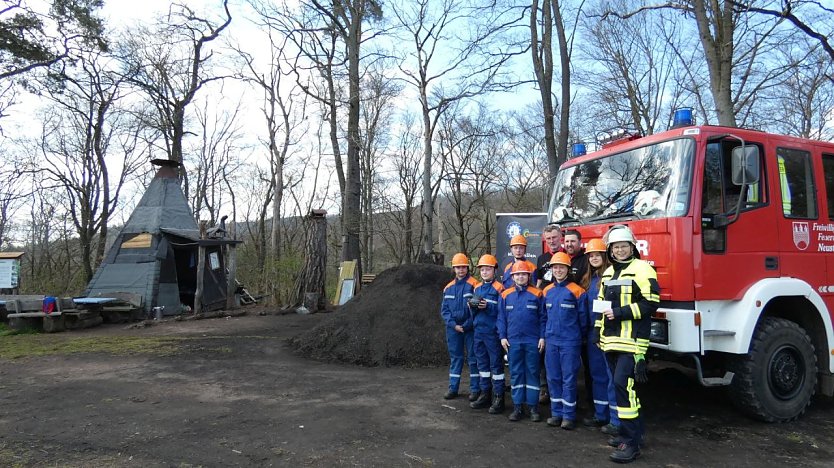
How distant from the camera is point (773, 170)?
5027mm

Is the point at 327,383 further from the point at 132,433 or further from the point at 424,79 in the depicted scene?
the point at 424,79

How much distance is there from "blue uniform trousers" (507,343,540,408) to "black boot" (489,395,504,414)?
24cm

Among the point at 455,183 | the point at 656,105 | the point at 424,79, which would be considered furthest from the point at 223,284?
the point at 656,105

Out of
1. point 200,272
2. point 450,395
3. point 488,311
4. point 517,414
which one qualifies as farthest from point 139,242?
point 517,414

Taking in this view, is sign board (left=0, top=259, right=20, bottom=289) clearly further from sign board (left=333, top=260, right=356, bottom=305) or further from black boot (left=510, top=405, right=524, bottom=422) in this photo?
black boot (left=510, top=405, right=524, bottom=422)

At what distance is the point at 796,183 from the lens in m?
5.22

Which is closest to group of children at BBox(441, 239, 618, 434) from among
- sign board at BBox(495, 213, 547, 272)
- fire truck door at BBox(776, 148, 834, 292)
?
fire truck door at BBox(776, 148, 834, 292)

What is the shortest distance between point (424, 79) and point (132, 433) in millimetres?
18146

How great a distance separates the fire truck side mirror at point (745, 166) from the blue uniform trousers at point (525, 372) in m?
2.43

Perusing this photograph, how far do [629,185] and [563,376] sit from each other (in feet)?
6.91

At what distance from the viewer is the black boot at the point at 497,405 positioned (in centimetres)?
534

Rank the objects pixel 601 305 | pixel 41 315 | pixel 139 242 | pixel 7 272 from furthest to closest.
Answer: pixel 139 242 → pixel 7 272 → pixel 41 315 → pixel 601 305

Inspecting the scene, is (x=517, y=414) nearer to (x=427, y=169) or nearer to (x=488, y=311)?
(x=488, y=311)

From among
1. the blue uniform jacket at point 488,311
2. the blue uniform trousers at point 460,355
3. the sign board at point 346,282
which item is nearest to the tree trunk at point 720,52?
the blue uniform jacket at point 488,311
